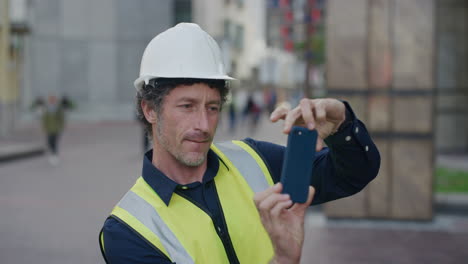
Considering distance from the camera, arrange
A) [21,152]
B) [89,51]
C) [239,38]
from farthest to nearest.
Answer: [239,38]
[89,51]
[21,152]

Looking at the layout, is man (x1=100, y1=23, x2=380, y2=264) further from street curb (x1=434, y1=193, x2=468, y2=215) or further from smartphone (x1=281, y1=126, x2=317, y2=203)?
street curb (x1=434, y1=193, x2=468, y2=215)

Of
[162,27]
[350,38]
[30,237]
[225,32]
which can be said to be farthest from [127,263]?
[225,32]

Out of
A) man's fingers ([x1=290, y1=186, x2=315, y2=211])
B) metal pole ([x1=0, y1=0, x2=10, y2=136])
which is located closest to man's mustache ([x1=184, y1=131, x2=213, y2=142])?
man's fingers ([x1=290, y1=186, x2=315, y2=211])

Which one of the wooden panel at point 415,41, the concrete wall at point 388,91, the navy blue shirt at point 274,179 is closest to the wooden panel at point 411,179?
the concrete wall at point 388,91

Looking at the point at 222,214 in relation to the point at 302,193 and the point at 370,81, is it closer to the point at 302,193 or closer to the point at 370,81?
the point at 302,193

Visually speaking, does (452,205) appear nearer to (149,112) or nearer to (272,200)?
(149,112)

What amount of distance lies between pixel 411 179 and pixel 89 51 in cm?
3106

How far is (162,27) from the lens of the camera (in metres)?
40.8

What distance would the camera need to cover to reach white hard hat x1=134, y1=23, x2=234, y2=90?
2252mm

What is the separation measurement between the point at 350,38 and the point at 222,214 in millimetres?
6986

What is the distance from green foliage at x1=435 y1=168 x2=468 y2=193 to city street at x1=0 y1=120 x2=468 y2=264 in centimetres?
166

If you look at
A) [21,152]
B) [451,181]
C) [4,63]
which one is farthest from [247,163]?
[4,63]

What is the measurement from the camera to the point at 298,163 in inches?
70.4

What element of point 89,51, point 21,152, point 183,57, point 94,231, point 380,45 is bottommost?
point 21,152
